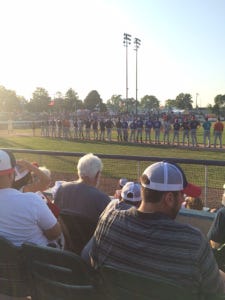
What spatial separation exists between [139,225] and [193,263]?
40 centimetres

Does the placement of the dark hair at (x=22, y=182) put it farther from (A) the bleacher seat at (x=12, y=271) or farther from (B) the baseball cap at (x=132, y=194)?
(A) the bleacher seat at (x=12, y=271)

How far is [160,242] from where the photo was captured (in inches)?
92.4

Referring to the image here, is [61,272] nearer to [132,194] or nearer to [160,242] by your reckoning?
[160,242]

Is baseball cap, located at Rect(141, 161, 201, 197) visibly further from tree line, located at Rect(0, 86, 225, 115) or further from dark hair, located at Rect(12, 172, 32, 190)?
tree line, located at Rect(0, 86, 225, 115)

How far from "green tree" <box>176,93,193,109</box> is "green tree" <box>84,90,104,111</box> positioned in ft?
94.5

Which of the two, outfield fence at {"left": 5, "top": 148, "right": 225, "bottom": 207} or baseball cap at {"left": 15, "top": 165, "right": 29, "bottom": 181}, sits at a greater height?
baseball cap at {"left": 15, "top": 165, "right": 29, "bottom": 181}

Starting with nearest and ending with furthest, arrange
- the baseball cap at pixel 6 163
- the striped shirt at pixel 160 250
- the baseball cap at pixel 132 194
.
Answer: the striped shirt at pixel 160 250 → the baseball cap at pixel 6 163 → the baseball cap at pixel 132 194

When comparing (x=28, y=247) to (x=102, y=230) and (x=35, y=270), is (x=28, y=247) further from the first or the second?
(x=102, y=230)

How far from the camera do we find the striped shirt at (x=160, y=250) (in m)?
2.26

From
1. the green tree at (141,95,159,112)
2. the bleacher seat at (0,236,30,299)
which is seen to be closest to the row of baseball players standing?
the bleacher seat at (0,236,30,299)

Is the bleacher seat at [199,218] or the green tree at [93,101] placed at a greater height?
the green tree at [93,101]

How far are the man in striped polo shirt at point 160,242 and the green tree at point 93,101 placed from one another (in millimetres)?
100909

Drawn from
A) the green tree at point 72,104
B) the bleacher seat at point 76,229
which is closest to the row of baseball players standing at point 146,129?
the bleacher seat at point 76,229

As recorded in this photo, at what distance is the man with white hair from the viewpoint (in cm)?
390
